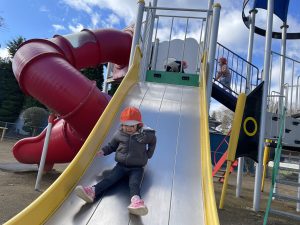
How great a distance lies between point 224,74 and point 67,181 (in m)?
6.55

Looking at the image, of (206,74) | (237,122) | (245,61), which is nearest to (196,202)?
→ (237,122)

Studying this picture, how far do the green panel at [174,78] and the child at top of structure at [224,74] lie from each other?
5.53 feet

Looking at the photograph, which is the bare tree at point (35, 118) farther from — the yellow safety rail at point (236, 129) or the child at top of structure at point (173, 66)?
the yellow safety rail at point (236, 129)

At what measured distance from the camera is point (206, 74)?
6664 mm

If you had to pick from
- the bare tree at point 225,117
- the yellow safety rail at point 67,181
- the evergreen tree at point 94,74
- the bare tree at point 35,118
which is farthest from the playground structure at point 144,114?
the bare tree at point 225,117

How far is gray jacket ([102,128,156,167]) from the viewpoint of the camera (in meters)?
3.55

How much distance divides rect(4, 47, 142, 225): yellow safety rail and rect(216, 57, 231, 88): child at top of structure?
14.1ft

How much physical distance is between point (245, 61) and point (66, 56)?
462 centimetres

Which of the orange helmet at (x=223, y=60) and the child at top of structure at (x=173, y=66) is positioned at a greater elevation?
the orange helmet at (x=223, y=60)

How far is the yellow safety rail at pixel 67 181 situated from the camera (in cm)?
256

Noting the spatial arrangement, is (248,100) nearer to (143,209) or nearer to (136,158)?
(136,158)

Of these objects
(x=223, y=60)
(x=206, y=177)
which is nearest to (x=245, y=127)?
(x=223, y=60)

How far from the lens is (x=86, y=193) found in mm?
3055

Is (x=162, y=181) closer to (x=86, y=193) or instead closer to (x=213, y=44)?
(x=86, y=193)
